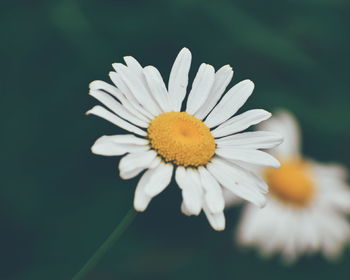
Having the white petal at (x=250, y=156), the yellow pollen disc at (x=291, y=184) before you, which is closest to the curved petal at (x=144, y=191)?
the white petal at (x=250, y=156)

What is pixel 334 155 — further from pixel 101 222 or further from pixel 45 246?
pixel 45 246

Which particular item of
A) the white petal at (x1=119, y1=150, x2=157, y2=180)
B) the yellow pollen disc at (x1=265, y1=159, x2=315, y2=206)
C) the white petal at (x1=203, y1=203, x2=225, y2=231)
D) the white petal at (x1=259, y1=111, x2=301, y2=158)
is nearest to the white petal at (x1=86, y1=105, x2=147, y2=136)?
the white petal at (x1=119, y1=150, x2=157, y2=180)

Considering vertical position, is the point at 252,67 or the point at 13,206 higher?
the point at 252,67

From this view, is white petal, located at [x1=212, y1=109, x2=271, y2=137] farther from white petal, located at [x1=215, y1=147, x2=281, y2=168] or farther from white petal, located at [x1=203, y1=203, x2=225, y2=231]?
white petal, located at [x1=203, y1=203, x2=225, y2=231]

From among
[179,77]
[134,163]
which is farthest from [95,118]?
[134,163]

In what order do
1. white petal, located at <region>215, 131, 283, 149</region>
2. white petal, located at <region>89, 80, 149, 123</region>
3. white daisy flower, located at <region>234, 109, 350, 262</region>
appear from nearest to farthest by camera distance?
white petal, located at <region>89, 80, 149, 123</region> < white petal, located at <region>215, 131, 283, 149</region> < white daisy flower, located at <region>234, 109, 350, 262</region>

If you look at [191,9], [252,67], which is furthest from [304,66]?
[191,9]
